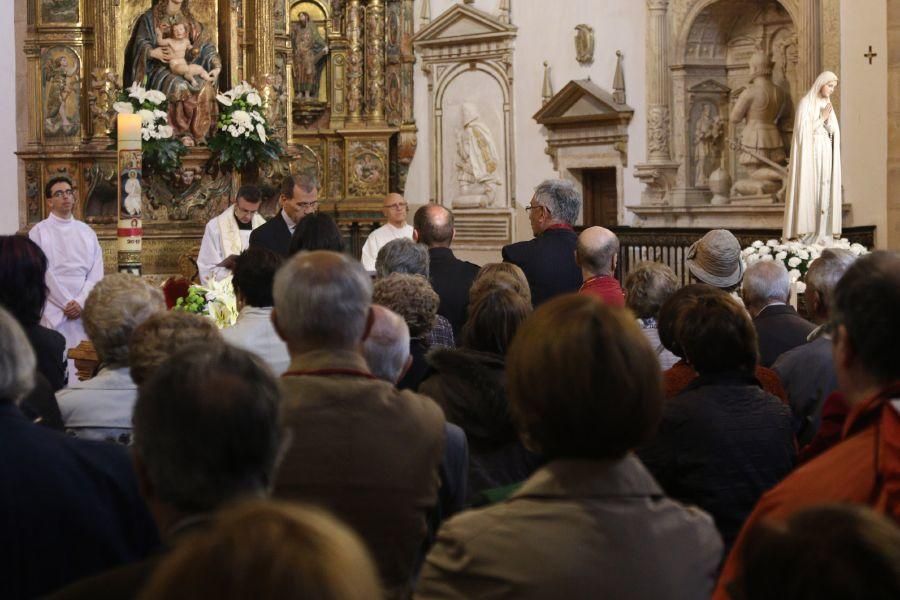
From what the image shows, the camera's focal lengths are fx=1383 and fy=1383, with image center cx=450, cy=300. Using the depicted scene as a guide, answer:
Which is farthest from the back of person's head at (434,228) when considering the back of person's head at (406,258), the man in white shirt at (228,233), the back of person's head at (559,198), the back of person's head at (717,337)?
the back of person's head at (717,337)

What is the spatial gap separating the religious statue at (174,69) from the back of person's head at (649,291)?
9786 millimetres

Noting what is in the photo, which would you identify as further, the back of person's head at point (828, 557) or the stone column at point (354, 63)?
the stone column at point (354, 63)

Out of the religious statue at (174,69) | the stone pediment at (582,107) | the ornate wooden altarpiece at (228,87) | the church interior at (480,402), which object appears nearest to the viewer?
the church interior at (480,402)

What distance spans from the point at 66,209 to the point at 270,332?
498 centimetres

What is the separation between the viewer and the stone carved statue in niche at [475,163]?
16719mm

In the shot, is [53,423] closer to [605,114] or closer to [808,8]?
[808,8]

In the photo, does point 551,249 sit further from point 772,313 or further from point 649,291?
point 649,291

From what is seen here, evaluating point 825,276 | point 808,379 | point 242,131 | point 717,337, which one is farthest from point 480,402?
point 242,131

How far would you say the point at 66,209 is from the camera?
9.18 metres

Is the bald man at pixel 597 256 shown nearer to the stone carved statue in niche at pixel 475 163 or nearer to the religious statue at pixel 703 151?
the religious statue at pixel 703 151

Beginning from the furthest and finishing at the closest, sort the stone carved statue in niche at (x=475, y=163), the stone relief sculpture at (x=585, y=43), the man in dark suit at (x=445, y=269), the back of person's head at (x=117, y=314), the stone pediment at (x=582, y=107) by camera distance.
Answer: the stone carved statue in niche at (x=475, y=163), the stone relief sculpture at (x=585, y=43), the stone pediment at (x=582, y=107), the man in dark suit at (x=445, y=269), the back of person's head at (x=117, y=314)

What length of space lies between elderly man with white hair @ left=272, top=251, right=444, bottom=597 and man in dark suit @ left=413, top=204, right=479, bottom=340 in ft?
12.0

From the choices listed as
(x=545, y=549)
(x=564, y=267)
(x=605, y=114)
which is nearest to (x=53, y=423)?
(x=545, y=549)

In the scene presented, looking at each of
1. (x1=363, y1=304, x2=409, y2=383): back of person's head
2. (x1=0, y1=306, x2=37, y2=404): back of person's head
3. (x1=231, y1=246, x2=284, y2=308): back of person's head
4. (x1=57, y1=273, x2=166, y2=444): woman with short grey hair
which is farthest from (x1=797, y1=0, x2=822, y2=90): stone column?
(x1=0, y1=306, x2=37, y2=404): back of person's head
